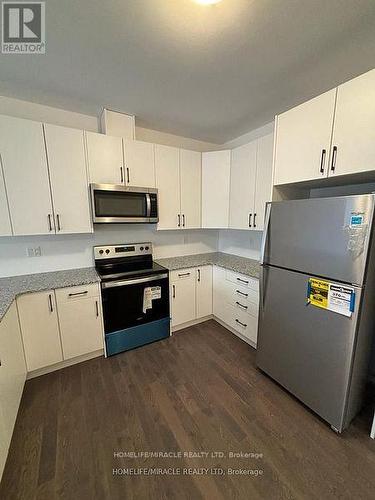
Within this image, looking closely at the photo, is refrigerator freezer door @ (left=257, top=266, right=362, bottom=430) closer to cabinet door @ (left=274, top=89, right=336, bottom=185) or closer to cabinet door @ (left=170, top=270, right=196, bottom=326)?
cabinet door @ (left=274, top=89, right=336, bottom=185)

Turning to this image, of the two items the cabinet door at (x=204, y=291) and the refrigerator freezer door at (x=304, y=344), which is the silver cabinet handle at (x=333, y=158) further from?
the cabinet door at (x=204, y=291)

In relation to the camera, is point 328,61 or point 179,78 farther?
point 179,78

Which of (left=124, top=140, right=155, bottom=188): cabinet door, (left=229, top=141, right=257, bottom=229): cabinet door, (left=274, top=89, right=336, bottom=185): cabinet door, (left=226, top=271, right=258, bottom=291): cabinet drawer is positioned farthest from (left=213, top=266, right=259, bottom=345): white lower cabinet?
(left=124, top=140, right=155, bottom=188): cabinet door

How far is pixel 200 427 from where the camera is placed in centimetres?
149

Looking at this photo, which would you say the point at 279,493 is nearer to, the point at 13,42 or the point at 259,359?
the point at 259,359

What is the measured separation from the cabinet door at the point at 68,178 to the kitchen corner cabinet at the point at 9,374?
2.94 ft

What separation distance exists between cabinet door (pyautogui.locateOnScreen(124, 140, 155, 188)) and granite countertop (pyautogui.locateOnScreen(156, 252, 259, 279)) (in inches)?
40.2

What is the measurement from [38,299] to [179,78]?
7.37 ft

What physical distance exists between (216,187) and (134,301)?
1789 millimetres

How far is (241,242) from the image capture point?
3.06 m

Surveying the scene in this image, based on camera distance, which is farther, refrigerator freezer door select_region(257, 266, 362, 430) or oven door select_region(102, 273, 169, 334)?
oven door select_region(102, 273, 169, 334)

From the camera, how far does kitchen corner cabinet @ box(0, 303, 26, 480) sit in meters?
1.25

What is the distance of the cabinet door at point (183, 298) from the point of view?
102 inches

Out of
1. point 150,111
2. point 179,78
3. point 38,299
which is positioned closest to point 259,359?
point 38,299
